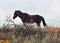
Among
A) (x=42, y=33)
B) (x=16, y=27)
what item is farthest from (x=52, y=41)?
(x=16, y=27)

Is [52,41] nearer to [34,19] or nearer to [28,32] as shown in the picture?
[28,32]

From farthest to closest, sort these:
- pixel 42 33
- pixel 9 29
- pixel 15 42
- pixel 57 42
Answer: pixel 9 29 < pixel 42 33 < pixel 57 42 < pixel 15 42

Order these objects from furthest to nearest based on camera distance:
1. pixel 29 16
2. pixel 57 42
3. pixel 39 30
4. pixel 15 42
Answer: pixel 29 16 → pixel 39 30 → pixel 57 42 → pixel 15 42

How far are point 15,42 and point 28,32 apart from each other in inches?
161

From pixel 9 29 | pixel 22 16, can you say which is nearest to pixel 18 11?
pixel 22 16

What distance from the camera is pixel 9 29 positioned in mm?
16828

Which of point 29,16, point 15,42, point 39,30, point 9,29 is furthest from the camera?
point 29,16

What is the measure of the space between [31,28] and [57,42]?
3.77 meters

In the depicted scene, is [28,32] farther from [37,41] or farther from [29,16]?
[29,16]

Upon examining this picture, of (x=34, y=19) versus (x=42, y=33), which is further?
(x=34, y=19)

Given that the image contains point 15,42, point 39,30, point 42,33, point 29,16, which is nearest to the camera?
point 15,42

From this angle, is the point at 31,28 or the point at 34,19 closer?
the point at 31,28

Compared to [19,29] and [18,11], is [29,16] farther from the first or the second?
[19,29]

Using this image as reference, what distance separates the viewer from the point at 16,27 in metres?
15.5
